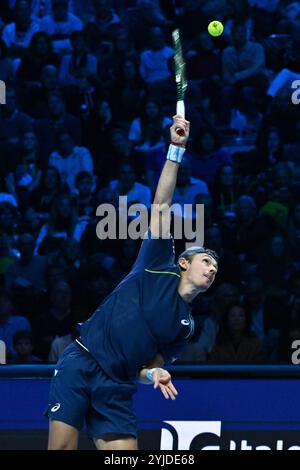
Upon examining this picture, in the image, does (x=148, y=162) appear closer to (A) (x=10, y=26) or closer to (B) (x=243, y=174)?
(B) (x=243, y=174)

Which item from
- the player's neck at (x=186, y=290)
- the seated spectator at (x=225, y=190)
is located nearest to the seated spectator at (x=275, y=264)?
the seated spectator at (x=225, y=190)

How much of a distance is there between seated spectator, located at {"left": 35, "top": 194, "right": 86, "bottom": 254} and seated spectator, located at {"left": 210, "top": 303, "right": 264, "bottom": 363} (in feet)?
8.03

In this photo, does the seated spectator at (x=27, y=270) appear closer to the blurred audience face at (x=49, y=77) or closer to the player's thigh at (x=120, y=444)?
the blurred audience face at (x=49, y=77)

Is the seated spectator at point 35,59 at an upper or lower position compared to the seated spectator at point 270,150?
upper

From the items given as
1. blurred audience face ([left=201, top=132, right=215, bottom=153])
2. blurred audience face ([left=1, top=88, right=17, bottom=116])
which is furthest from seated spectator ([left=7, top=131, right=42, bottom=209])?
blurred audience face ([left=201, top=132, right=215, bottom=153])

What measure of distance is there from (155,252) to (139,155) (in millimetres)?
5207

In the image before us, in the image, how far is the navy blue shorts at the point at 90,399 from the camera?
7133mm

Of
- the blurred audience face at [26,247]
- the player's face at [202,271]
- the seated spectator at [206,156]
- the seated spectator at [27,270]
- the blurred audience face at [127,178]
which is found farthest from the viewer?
the seated spectator at [206,156]

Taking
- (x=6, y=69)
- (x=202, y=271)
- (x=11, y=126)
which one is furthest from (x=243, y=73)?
(x=202, y=271)

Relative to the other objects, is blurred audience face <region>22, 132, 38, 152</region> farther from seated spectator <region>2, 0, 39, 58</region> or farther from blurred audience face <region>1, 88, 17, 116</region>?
seated spectator <region>2, 0, 39, 58</region>

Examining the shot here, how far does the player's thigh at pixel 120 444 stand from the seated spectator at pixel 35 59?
23.0ft

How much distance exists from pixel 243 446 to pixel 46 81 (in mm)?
6626

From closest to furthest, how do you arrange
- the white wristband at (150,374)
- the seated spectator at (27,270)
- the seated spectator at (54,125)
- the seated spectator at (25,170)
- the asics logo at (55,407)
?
the white wristband at (150,374) → the asics logo at (55,407) → the seated spectator at (27,270) → the seated spectator at (25,170) → the seated spectator at (54,125)

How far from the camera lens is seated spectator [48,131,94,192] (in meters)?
12.3
